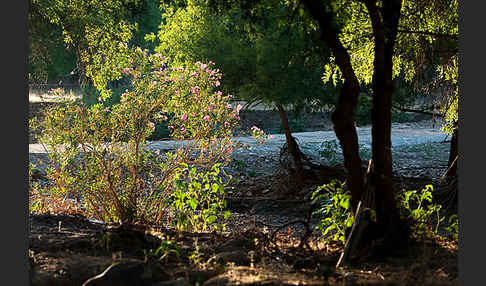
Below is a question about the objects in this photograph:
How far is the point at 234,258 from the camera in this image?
15.8 ft

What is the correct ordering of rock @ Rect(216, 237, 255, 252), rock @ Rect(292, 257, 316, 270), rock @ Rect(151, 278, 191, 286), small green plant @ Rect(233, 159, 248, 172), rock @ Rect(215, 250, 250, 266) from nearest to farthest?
rock @ Rect(151, 278, 191, 286), rock @ Rect(292, 257, 316, 270), rock @ Rect(215, 250, 250, 266), rock @ Rect(216, 237, 255, 252), small green plant @ Rect(233, 159, 248, 172)

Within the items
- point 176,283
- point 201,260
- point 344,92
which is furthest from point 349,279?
point 344,92

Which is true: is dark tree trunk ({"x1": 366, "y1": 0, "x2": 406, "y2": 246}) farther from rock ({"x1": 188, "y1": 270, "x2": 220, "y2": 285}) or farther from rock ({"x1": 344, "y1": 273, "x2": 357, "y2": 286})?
rock ({"x1": 188, "y1": 270, "x2": 220, "y2": 285})

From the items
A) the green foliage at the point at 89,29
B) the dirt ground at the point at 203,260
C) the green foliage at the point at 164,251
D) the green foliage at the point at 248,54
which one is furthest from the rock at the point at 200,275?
the green foliage at the point at 248,54

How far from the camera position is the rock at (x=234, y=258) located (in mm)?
4738

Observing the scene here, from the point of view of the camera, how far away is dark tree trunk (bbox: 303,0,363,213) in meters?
4.70

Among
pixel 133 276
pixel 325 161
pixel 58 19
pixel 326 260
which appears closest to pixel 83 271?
pixel 133 276

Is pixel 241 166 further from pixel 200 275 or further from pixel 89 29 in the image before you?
pixel 200 275

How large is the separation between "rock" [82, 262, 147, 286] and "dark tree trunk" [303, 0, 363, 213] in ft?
6.68

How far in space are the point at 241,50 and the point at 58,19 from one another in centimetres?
329

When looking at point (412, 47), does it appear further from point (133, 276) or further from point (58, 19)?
point (133, 276)

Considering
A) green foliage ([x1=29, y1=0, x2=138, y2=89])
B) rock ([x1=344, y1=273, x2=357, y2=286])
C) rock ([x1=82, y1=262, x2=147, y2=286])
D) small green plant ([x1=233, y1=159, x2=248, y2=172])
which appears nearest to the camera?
rock ([x1=344, y1=273, x2=357, y2=286])

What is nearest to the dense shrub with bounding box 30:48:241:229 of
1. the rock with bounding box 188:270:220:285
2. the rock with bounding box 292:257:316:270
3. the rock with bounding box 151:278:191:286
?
the rock with bounding box 292:257:316:270

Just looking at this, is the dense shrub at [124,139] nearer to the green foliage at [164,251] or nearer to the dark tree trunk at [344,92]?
the green foliage at [164,251]
